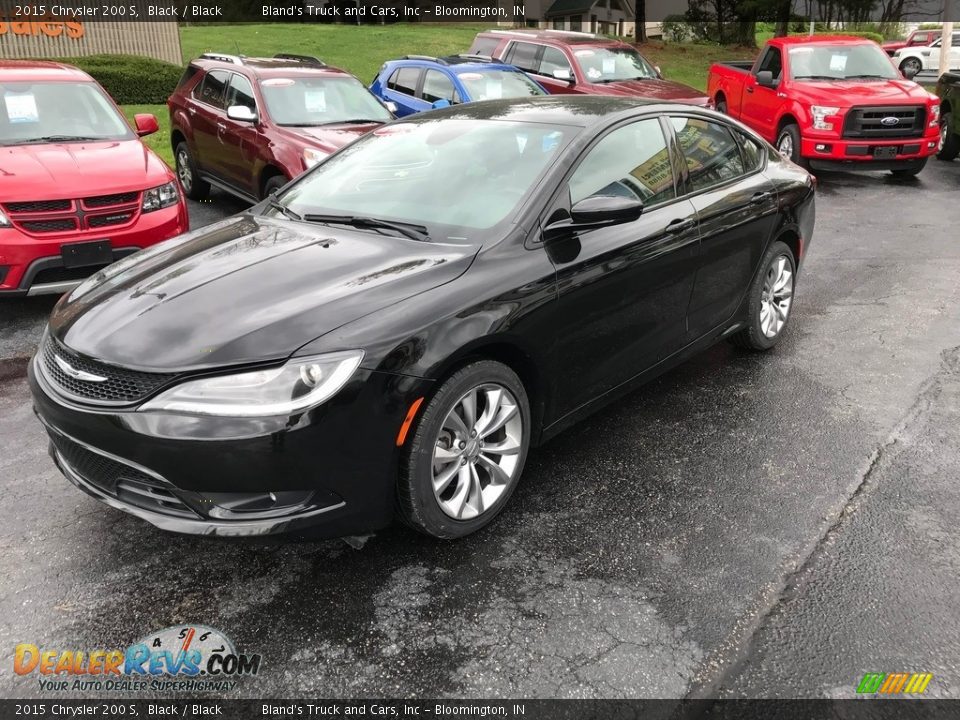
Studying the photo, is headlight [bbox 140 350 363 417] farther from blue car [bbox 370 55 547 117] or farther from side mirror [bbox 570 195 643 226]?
blue car [bbox 370 55 547 117]

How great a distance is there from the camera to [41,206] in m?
5.61

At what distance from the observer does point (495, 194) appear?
369 centimetres

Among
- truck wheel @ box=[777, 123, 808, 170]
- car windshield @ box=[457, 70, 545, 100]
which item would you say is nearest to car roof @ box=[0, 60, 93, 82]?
car windshield @ box=[457, 70, 545, 100]

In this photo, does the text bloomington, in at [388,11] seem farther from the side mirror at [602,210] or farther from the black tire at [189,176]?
the side mirror at [602,210]

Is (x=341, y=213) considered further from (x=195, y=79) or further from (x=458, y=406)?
(x=195, y=79)

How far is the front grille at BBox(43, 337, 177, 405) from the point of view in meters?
2.78

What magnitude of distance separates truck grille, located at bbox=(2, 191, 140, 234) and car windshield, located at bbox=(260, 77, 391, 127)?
250cm

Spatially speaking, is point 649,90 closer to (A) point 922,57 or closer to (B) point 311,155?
(B) point 311,155

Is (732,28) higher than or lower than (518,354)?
higher

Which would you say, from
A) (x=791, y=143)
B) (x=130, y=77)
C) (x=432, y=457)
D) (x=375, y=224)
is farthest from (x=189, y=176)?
(x=791, y=143)

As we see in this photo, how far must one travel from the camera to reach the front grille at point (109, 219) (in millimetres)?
5793

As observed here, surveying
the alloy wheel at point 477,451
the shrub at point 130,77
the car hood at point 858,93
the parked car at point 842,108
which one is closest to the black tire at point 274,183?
the alloy wheel at point 477,451

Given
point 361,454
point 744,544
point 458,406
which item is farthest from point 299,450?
point 744,544

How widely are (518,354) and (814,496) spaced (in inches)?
60.4
